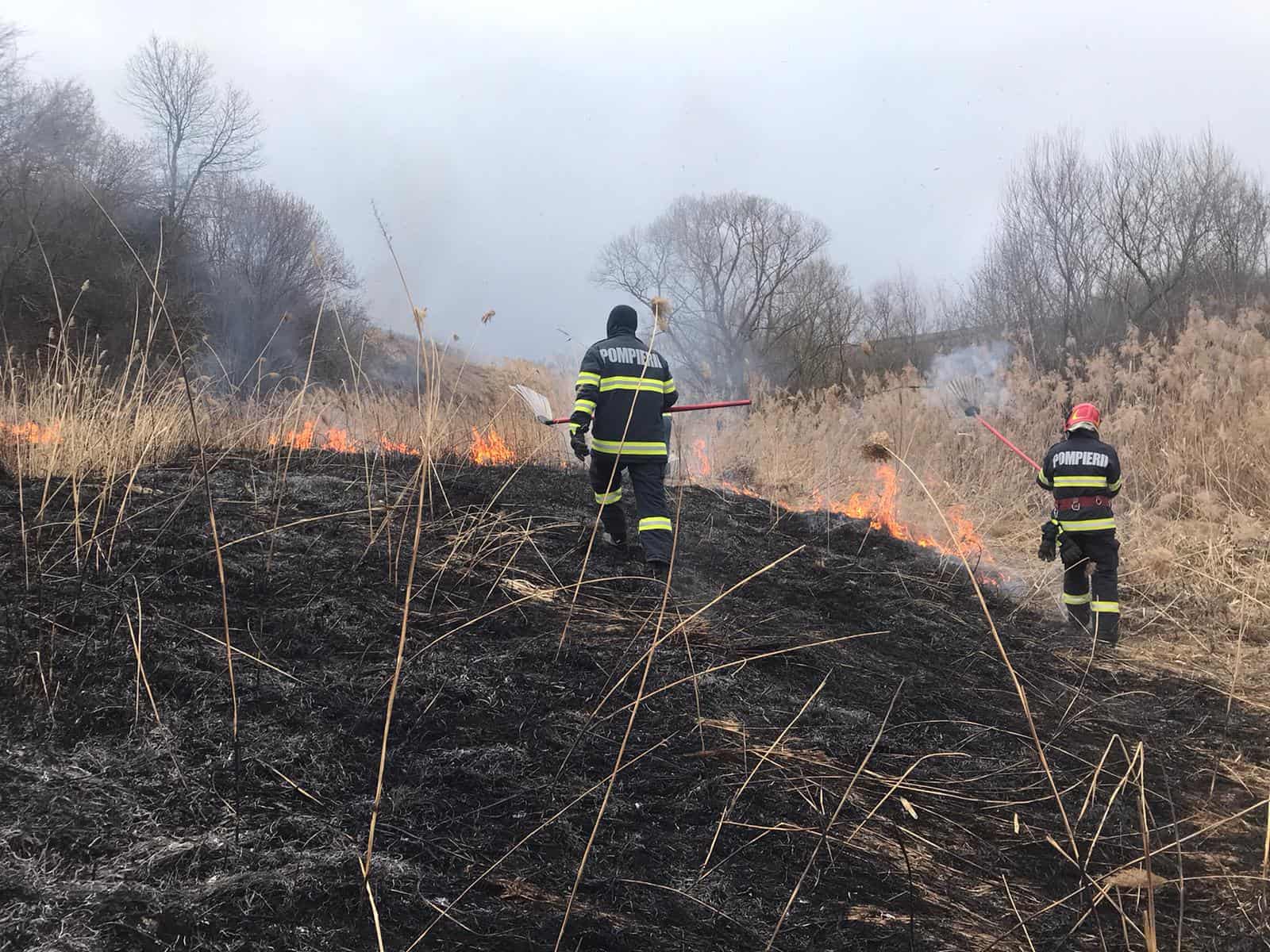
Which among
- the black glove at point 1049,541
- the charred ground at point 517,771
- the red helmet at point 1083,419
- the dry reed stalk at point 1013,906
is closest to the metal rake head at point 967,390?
the red helmet at point 1083,419

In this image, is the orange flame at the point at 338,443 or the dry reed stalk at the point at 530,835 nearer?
the dry reed stalk at the point at 530,835

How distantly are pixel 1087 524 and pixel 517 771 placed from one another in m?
4.82

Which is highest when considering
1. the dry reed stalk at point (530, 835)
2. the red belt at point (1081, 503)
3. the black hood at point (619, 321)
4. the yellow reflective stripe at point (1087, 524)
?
the black hood at point (619, 321)

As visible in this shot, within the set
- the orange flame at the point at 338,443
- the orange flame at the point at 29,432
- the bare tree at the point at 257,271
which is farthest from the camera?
the bare tree at the point at 257,271

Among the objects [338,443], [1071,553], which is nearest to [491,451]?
[338,443]

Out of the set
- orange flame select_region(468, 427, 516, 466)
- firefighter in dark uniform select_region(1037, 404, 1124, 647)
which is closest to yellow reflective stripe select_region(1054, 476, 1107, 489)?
firefighter in dark uniform select_region(1037, 404, 1124, 647)

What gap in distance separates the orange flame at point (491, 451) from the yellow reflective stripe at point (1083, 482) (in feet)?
15.5

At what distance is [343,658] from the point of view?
8.93ft

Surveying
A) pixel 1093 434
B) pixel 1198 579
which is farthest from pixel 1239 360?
pixel 1093 434

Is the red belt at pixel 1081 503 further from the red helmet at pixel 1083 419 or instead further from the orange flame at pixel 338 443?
the orange flame at pixel 338 443

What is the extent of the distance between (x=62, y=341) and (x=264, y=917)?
9.63ft

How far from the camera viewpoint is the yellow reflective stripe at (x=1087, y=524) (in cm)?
559

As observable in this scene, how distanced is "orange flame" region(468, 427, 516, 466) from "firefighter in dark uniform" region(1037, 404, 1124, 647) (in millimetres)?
4721

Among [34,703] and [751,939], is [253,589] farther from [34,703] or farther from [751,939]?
[751,939]
